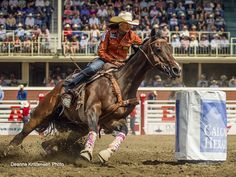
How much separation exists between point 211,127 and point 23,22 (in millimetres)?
20041

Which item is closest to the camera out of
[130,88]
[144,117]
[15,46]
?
[130,88]

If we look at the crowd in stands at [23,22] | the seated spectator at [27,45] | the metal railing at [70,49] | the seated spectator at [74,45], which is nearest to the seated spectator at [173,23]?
the metal railing at [70,49]

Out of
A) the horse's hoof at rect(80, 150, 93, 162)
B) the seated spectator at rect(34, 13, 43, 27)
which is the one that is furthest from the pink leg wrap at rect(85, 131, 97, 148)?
the seated spectator at rect(34, 13, 43, 27)

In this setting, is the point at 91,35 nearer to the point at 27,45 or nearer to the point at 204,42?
the point at 27,45

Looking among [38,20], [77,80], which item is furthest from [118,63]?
[38,20]

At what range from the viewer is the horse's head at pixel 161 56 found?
9.20m

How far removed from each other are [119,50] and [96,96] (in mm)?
955

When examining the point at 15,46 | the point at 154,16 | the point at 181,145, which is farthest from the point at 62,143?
the point at 154,16

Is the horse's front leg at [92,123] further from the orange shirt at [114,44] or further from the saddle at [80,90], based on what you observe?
the orange shirt at [114,44]

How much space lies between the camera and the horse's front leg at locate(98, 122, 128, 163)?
890 cm

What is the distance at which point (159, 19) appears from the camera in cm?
2845

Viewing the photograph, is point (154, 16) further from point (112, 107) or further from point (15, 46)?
point (112, 107)

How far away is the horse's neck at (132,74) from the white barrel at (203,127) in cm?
79

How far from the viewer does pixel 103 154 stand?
890cm
